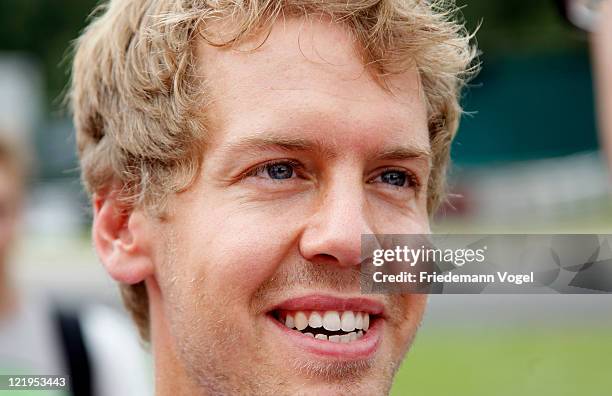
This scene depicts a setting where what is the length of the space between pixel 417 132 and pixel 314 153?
8.8 inches

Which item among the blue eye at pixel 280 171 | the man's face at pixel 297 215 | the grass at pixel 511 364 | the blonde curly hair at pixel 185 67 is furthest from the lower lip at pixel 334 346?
the blonde curly hair at pixel 185 67

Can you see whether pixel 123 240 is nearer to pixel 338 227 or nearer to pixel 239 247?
pixel 239 247

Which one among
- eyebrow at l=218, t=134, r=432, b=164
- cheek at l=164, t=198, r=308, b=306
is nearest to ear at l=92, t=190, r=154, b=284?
cheek at l=164, t=198, r=308, b=306

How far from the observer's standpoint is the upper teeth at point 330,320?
1.47m

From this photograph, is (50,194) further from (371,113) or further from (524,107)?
(371,113)

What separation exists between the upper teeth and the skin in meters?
0.03

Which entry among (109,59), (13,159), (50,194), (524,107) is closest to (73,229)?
(50,194)

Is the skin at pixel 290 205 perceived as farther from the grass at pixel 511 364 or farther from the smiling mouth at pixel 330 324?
the grass at pixel 511 364

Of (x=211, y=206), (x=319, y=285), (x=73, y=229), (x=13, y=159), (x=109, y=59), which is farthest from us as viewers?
(x=73, y=229)

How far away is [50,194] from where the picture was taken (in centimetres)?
1769

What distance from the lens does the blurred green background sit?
74.0 inches

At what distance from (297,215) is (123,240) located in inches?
18.3

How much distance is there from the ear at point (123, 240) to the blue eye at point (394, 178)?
1.58 feet
